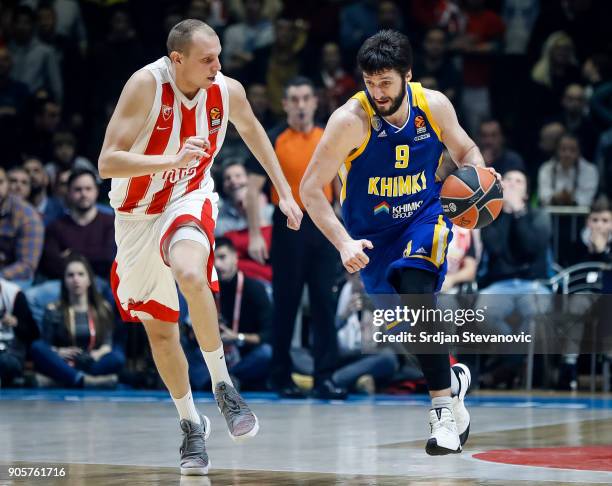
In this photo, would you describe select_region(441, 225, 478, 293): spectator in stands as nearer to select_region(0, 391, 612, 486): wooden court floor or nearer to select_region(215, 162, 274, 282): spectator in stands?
select_region(0, 391, 612, 486): wooden court floor

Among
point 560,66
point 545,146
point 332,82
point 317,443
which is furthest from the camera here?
point 332,82

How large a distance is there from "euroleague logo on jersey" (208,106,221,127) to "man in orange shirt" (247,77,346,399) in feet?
11.4

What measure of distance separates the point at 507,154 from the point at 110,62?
480cm

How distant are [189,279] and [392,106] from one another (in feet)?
4.57

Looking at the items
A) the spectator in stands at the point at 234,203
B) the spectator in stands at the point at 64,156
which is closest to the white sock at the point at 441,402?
the spectator in stands at the point at 234,203

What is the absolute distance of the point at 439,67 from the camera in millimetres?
12414

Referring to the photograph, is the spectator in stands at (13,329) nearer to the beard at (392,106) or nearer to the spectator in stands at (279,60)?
the spectator in stands at (279,60)

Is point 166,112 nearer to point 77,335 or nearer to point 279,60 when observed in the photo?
point 77,335

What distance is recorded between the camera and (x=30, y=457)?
19.6ft

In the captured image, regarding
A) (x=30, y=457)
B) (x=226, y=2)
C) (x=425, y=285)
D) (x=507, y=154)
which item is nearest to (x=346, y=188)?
(x=425, y=285)

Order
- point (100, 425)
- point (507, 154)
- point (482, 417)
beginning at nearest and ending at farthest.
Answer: point (100, 425) → point (482, 417) → point (507, 154)

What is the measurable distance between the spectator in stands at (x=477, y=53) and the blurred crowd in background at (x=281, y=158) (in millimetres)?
18

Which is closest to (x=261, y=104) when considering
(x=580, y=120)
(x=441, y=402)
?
(x=580, y=120)

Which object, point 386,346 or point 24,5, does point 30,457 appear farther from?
point 24,5
